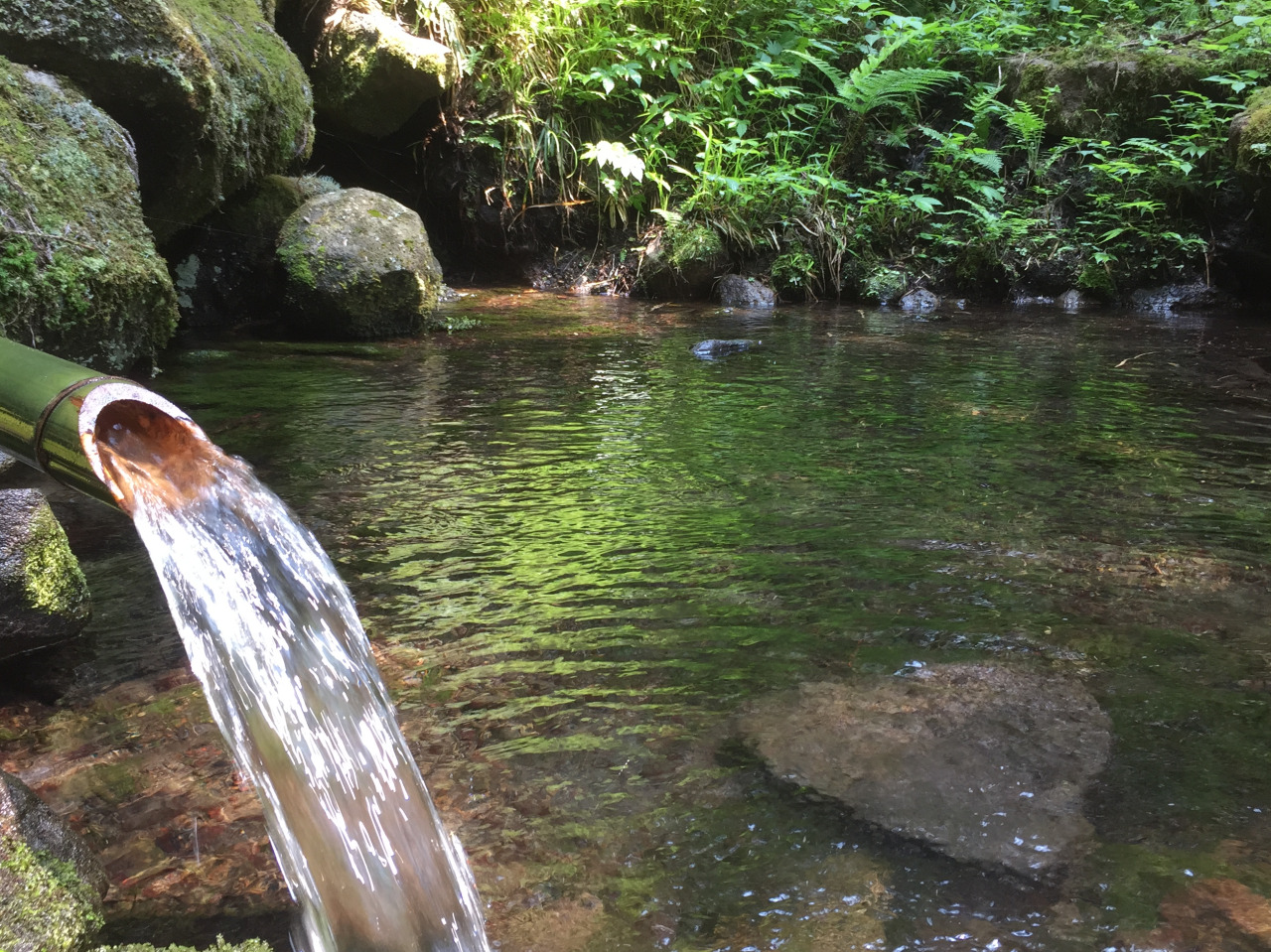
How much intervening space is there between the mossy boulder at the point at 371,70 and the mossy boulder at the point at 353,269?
2.21m

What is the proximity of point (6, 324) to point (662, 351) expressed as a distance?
411 cm

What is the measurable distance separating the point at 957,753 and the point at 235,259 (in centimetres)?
704

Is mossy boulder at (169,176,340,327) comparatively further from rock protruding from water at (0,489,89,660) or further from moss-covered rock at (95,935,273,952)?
moss-covered rock at (95,935,273,952)

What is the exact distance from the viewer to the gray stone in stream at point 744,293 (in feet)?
31.0

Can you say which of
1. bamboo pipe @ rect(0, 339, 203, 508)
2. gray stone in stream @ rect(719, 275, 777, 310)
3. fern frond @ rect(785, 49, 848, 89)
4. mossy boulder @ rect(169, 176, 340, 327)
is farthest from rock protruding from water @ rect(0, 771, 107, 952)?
fern frond @ rect(785, 49, 848, 89)

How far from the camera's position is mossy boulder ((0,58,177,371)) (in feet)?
12.2

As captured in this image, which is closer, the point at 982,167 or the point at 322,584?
the point at 322,584

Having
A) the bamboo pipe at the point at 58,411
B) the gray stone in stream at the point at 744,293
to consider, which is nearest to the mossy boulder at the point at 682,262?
the gray stone in stream at the point at 744,293

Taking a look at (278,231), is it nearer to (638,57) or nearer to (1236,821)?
(638,57)

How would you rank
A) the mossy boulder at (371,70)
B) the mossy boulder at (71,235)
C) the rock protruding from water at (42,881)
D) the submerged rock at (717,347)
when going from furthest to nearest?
the mossy boulder at (371,70) < the submerged rock at (717,347) < the mossy boulder at (71,235) < the rock protruding from water at (42,881)

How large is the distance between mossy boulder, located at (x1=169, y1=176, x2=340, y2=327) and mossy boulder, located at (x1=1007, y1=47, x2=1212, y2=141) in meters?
7.99

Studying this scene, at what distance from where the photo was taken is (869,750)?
1938mm

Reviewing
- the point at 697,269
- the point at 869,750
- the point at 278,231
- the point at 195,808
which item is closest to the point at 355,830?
the point at 195,808

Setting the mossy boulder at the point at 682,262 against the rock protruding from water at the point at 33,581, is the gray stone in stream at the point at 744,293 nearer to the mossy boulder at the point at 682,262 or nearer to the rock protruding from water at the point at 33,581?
the mossy boulder at the point at 682,262
